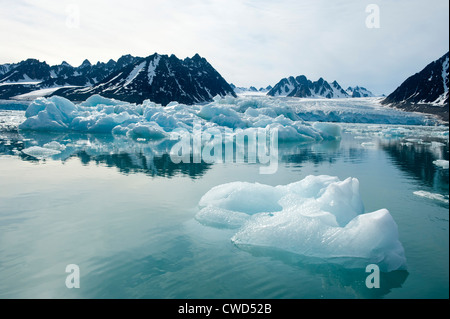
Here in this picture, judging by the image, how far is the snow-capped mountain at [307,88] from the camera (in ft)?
560

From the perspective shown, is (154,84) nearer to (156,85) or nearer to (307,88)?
(156,85)

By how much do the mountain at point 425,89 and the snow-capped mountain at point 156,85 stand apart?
2379 inches

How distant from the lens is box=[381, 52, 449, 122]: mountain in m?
82.6

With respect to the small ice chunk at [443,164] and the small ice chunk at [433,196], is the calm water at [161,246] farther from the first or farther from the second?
the small ice chunk at [443,164]

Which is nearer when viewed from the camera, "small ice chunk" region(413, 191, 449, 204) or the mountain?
"small ice chunk" region(413, 191, 449, 204)

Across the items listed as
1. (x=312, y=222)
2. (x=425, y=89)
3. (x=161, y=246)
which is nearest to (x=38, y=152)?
(x=161, y=246)

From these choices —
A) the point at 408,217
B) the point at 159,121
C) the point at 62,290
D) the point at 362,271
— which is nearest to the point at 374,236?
the point at 362,271

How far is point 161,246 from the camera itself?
5.39 metres

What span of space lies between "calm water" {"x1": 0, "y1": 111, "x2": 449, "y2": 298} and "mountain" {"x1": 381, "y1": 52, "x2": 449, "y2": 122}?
273 ft

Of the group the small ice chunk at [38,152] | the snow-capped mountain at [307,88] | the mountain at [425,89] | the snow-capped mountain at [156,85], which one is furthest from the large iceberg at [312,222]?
the snow-capped mountain at [307,88]

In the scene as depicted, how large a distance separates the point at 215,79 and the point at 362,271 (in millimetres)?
123667

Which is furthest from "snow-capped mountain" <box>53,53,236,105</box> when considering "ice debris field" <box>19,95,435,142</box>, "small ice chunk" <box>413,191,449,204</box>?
"small ice chunk" <box>413,191,449,204</box>

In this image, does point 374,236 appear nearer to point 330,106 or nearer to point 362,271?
point 362,271

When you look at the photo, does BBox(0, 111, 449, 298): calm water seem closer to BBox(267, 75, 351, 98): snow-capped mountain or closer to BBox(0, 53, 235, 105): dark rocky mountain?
BBox(0, 53, 235, 105): dark rocky mountain
